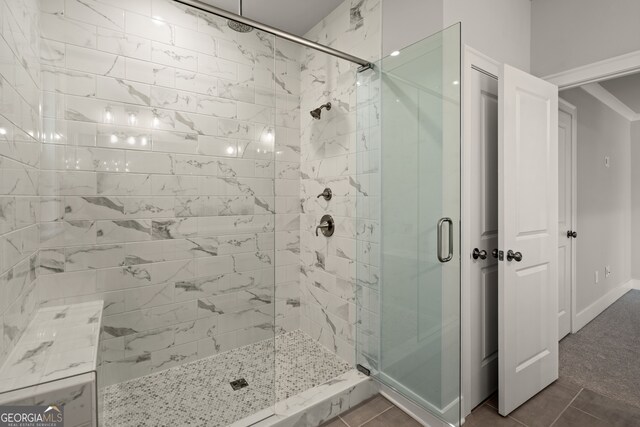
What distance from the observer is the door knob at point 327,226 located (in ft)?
7.44

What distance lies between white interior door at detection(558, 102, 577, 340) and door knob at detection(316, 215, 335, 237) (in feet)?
6.75

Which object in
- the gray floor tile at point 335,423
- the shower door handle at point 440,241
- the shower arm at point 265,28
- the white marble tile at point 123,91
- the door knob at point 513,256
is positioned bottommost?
the gray floor tile at point 335,423

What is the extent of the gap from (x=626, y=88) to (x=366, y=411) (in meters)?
Result: 4.06

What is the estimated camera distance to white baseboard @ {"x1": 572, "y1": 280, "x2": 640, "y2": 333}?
2.86 m

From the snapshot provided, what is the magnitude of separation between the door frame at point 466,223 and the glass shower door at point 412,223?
0.56 ft

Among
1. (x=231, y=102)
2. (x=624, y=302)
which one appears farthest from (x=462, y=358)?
(x=624, y=302)

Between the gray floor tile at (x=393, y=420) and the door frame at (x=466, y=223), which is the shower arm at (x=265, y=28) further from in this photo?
the gray floor tile at (x=393, y=420)

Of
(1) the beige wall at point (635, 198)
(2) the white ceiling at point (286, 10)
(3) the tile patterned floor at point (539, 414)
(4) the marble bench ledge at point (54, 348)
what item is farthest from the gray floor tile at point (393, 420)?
(1) the beige wall at point (635, 198)

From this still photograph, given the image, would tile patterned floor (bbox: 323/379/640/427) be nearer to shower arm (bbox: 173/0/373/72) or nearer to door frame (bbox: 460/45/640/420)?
door frame (bbox: 460/45/640/420)

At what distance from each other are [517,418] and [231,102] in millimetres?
2490

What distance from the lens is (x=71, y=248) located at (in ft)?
5.46

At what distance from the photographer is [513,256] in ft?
5.64

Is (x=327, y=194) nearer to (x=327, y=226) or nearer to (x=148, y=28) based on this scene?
(x=327, y=226)

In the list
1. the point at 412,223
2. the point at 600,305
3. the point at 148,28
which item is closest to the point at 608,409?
the point at 412,223
